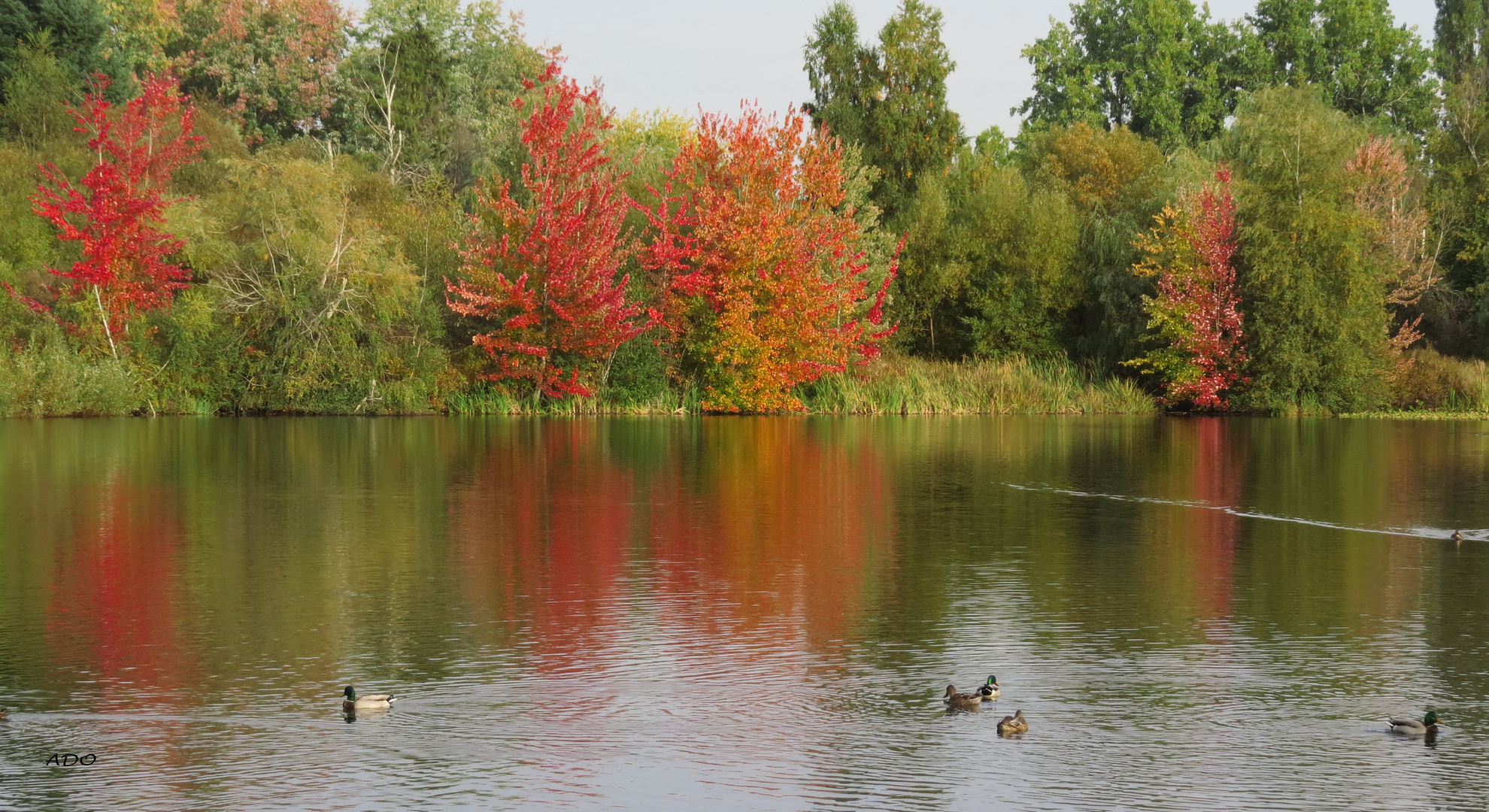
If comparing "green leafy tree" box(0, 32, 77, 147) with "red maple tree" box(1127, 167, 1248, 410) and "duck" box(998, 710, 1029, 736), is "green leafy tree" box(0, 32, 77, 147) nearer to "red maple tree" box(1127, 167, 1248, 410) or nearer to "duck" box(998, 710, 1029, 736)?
"red maple tree" box(1127, 167, 1248, 410)

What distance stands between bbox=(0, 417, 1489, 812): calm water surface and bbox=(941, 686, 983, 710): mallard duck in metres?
0.21

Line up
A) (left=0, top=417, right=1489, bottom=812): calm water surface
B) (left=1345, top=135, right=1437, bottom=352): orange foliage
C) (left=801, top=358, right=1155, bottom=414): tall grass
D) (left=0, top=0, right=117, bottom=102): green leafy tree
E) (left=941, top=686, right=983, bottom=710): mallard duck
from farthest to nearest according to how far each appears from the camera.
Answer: (left=0, top=0, right=117, bottom=102): green leafy tree
(left=1345, top=135, right=1437, bottom=352): orange foliage
(left=801, top=358, right=1155, bottom=414): tall grass
(left=941, top=686, right=983, bottom=710): mallard duck
(left=0, top=417, right=1489, bottom=812): calm water surface

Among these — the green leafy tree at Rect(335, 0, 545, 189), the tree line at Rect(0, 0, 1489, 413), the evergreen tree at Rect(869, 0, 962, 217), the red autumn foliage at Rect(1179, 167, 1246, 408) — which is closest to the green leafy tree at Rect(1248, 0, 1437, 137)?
the tree line at Rect(0, 0, 1489, 413)

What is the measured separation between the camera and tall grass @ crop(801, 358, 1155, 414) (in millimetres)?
50625

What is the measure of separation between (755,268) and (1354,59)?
47.6 metres

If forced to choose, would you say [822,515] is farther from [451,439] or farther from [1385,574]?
[451,439]

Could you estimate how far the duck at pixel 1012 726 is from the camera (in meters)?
9.83

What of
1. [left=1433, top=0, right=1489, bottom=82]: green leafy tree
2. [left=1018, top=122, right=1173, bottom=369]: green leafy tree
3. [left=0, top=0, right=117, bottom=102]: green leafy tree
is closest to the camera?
[left=1018, top=122, right=1173, bottom=369]: green leafy tree

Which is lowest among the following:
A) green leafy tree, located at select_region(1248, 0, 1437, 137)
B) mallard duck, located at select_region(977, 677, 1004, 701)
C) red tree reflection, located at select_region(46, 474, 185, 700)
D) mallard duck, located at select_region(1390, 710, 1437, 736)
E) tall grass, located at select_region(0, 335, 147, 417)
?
mallard duck, located at select_region(1390, 710, 1437, 736)

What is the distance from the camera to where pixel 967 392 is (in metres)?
51.9

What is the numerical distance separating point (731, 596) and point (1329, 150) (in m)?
41.9

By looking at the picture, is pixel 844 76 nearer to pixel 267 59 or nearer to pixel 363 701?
pixel 267 59

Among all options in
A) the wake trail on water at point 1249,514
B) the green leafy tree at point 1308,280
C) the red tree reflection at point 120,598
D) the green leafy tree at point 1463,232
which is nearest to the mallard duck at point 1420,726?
the red tree reflection at point 120,598

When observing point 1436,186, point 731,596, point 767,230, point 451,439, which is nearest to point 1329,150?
point 1436,186
